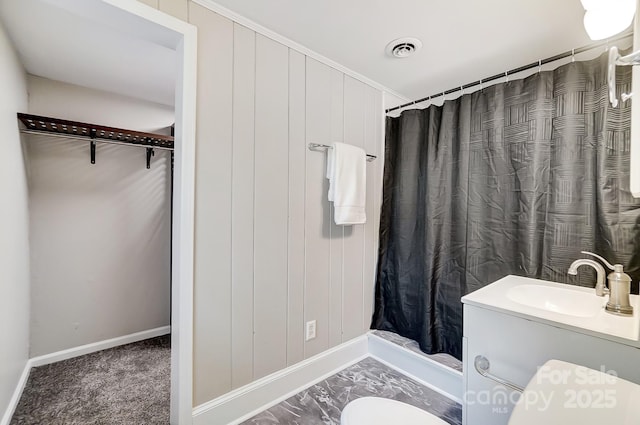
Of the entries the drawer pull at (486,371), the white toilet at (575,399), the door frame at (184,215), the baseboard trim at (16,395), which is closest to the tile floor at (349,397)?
the door frame at (184,215)

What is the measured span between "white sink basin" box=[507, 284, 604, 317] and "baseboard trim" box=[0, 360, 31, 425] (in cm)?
260

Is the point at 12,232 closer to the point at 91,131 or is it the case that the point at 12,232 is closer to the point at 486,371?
the point at 91,131

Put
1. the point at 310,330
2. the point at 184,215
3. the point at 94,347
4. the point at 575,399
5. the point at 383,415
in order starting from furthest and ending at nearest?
the point at 94,347 → the point at 310,330 → the point at 184,215 → the point at 383,415 → the point at 575,399

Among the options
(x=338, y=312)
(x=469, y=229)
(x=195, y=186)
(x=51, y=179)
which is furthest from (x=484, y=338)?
(x=51, y=179)

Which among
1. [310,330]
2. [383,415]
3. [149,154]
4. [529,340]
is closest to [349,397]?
[310,330]

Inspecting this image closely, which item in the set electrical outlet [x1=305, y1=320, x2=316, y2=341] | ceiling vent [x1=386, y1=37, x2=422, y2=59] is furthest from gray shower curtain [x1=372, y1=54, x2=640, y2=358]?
electrical outlet [x1=305, y1=320, x2=316, y2=341]

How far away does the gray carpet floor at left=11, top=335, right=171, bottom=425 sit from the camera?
147 cm

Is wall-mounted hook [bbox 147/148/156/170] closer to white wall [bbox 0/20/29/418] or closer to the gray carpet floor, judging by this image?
white wall [bbox 0/20/29/418]

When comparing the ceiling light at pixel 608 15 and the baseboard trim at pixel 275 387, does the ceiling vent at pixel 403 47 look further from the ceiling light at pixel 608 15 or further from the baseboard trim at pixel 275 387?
the baseboard trim at pixel 275 387

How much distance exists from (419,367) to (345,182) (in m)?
1.35

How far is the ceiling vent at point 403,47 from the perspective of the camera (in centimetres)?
154

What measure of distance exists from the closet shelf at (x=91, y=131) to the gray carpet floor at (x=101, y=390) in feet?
5.42

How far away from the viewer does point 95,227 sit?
214 centimetres

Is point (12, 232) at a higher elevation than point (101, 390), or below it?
higher
